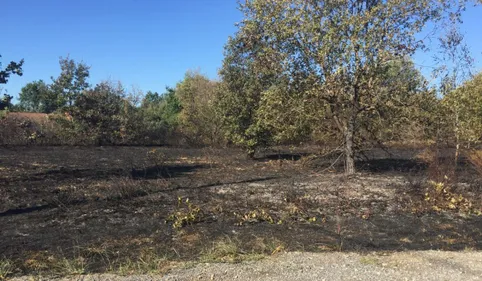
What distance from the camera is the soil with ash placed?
6.20 metres

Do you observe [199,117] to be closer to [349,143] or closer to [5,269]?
[349,143]

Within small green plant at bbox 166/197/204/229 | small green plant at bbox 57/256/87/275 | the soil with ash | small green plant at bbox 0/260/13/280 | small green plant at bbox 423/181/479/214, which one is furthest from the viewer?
small green plant at bbox 423/181/479/214

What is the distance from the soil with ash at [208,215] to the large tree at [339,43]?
2476 millimetres

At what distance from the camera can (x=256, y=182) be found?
39.5 ft

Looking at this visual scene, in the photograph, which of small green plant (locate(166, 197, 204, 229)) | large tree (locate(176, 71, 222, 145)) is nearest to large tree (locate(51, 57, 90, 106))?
large tree (locate(176, 71, 222, 145))

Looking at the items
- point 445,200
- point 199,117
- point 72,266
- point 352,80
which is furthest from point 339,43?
point 199,117

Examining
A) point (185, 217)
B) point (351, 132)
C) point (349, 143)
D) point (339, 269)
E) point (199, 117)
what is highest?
point (199, 117)

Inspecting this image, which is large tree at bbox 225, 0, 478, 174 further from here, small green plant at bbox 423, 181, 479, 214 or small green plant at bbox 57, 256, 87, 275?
small green plant at bbox 57, 256, 87, 275

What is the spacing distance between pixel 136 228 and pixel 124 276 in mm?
2505

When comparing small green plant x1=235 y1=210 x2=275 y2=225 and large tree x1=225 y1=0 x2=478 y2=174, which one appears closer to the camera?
small green plant x1=235 y1=210 x2=275 y2=225

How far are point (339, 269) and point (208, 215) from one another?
359cm

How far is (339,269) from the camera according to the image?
196 inches

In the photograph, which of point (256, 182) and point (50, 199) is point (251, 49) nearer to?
point (256, 182)

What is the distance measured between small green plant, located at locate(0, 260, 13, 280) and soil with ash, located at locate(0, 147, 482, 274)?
0.17m
